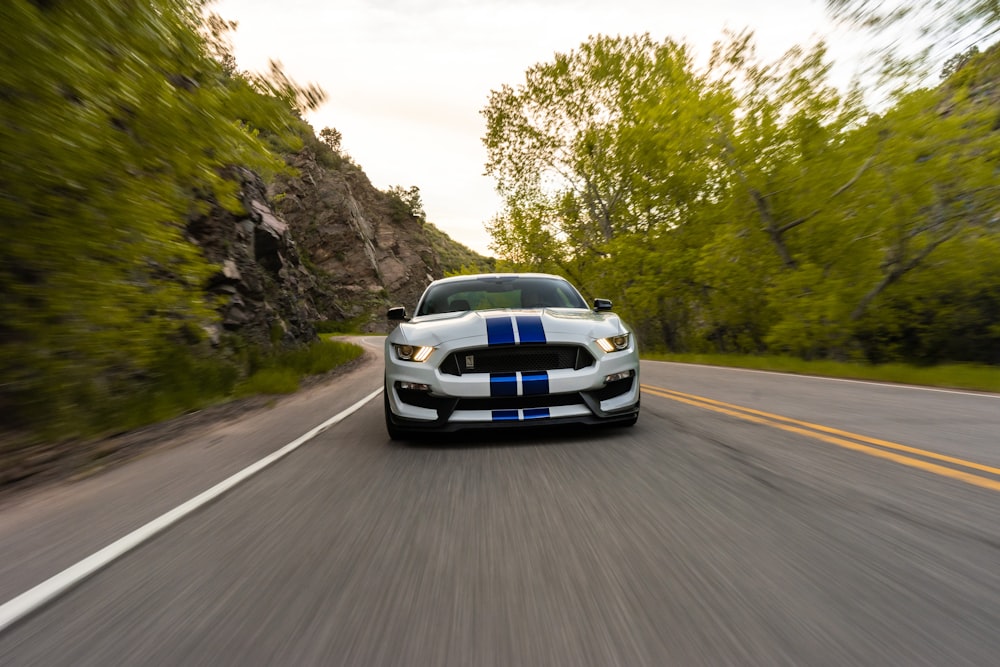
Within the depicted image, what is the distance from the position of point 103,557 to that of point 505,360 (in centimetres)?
314

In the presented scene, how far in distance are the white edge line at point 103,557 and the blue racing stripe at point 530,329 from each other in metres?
2.20

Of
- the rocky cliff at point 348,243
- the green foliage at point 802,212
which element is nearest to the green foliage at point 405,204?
the rocky cliff at point 348,243

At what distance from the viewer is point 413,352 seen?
219 inches

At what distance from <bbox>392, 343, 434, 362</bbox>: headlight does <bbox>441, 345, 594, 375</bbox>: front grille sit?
0.18 meters

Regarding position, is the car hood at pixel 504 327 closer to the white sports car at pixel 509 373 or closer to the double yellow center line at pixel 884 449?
the white sports car at pixel 509 373

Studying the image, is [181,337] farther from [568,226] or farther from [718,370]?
[568,226]

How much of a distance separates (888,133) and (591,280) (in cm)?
1697

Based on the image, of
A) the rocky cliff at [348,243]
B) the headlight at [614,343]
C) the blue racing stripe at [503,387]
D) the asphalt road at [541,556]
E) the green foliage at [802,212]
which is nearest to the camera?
the asphalt road at [541,556]

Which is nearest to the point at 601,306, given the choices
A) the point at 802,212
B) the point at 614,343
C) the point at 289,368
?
the point at 614,343

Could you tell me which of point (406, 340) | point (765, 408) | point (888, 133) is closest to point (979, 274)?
point (888, 133)

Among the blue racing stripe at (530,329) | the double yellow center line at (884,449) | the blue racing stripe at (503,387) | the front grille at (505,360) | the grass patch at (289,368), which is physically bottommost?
the double yellow center line at (884,449)

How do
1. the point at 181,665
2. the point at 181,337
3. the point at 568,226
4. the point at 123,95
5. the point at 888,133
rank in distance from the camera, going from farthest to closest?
the point at 568,226 → the point at 888,133 → the point at 181,337 → the point at 123,95 → the point at 181,665

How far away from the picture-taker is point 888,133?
15.6m

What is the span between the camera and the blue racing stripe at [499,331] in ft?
17.7
